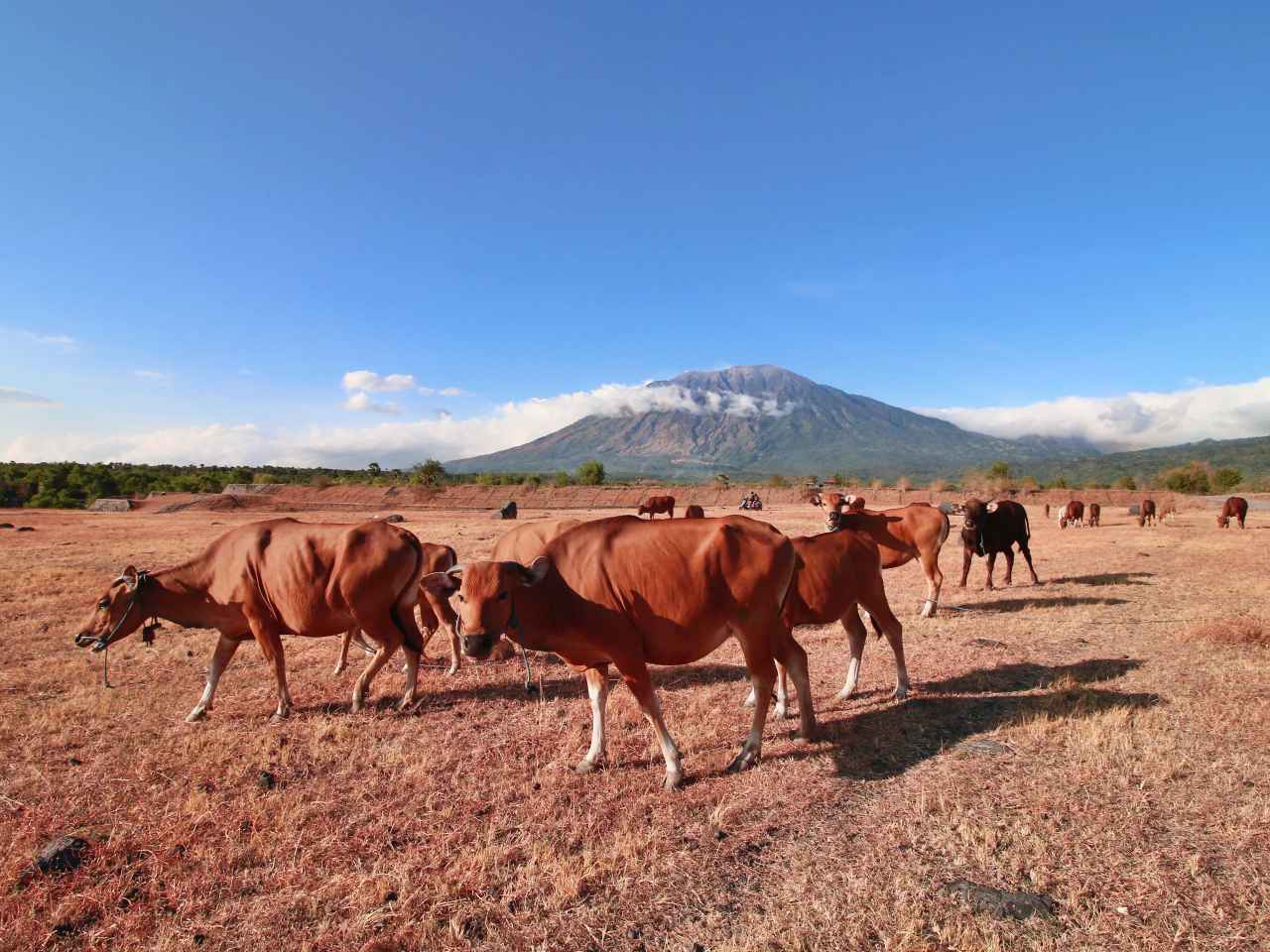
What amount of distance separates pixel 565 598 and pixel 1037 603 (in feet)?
39.4

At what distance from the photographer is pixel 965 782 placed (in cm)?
545

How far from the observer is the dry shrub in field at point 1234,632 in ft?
31.5

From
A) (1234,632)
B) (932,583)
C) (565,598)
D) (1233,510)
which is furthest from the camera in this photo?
(1233,510)

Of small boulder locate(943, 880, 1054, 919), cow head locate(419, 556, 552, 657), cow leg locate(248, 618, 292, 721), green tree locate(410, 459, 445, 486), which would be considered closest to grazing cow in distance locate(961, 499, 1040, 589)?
small boulder locate(943, 880, 1054, 919)

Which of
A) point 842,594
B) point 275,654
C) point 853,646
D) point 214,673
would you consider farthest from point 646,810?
point 214,673

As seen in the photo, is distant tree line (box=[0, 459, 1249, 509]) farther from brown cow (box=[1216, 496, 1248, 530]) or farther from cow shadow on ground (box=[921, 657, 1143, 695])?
cow shadow on ground (box=[921, 657, 1143, 695])

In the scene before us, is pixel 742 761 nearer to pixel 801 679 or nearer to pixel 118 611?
pixel 801 679

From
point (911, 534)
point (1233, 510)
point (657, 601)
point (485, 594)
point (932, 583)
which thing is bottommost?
point (932, 583)

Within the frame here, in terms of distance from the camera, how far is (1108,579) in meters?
16.0

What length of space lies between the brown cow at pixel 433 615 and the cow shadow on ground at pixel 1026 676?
6.41 m

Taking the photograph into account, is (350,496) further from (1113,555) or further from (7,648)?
(1113,555)

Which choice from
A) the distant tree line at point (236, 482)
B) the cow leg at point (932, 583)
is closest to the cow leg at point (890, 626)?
the cow leg at point (932, 583)

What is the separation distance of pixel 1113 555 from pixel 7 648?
28053mm

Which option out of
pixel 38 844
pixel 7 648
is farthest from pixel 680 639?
pixel 7 648
